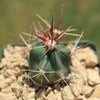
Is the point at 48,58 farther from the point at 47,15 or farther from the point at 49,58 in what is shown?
the point at 47,15

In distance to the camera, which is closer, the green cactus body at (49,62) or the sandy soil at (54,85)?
the green cactus body at (49,62)

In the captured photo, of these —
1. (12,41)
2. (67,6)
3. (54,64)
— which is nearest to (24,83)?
(54,64)

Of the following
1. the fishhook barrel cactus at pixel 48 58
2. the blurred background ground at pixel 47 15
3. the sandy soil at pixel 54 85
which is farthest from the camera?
the blurred background ground at pixel 47 15

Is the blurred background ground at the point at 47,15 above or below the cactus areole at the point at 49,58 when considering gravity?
above

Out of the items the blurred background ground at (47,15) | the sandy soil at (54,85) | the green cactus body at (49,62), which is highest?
the blurred background ground at (47,15)

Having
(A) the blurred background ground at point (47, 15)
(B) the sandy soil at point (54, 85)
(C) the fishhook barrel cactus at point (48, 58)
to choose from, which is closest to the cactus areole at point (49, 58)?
(C) the fishhook barrel cactus at point (48, 58)

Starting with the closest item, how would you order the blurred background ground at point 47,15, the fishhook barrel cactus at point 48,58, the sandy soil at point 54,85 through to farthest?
1. the fishhook barrel cactus at point 48,58
2. the sandy soil at point 54,85
3. the blurred background ground at point 47,15

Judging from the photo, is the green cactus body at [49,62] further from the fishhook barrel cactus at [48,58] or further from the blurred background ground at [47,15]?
the blurred background ground at [47,15]

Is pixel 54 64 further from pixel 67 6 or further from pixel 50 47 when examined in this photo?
pixel 67 6
